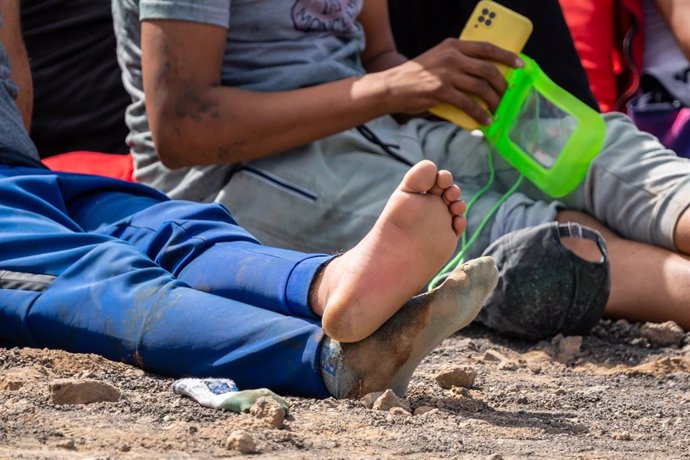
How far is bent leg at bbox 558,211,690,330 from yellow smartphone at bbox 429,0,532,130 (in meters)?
0.40

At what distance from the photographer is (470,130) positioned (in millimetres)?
2727

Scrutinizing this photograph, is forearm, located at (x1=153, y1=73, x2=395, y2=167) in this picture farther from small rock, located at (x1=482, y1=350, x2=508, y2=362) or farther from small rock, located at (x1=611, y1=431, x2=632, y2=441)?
small rock, located at (x1=611, y1=431, x2=632, y2=441)

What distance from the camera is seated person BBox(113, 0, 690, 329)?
257cm

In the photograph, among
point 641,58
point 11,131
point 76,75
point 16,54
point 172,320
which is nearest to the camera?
point 172,320

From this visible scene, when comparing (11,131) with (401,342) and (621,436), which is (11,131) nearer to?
(401,342)

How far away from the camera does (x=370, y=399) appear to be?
1646 mm

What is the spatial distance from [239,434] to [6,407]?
0.35m

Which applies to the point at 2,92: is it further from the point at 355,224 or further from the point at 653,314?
the point at 653,314

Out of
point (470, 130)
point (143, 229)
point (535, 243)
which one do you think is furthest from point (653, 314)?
point (143, 229)

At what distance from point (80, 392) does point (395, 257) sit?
1.50 ft

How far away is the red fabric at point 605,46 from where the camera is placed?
3.28m

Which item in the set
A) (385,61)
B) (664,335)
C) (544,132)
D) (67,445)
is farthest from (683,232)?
(67,445)

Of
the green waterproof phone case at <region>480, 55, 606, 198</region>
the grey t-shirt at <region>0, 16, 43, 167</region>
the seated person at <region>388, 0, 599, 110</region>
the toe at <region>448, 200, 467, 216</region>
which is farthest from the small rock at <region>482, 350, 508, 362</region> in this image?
the grey t-shirt at <region>0, 16, 43, 167</region>

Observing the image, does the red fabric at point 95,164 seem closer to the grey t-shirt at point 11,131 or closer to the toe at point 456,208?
the grey t-shirt at point 11,131
